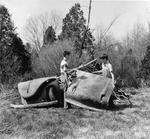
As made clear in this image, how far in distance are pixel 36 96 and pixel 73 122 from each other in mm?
1879

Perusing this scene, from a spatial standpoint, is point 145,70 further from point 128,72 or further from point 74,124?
point 74,124

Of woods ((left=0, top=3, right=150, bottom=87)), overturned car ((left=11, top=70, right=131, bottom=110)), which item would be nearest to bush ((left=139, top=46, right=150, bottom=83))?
woods ((left=0, top=3, right=150, bottom=87))

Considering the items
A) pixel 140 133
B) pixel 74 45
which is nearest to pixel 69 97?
pixel 140 133

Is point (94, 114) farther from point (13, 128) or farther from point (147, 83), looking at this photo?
point (147, 83)

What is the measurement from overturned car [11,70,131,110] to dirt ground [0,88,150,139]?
289 mm

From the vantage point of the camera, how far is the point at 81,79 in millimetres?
6363

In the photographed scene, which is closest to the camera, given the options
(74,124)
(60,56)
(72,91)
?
(74,124)

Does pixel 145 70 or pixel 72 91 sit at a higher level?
pixel 72 91

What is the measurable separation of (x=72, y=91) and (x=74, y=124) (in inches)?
54.5

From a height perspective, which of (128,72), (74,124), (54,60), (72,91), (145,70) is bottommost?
(74,124)

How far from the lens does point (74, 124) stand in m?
4.90

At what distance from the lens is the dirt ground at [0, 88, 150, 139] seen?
4207mm

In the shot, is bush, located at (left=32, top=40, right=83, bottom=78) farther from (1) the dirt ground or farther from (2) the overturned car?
(1) the dirt ground

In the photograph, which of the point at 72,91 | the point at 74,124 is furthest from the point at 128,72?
the point at 74,124
